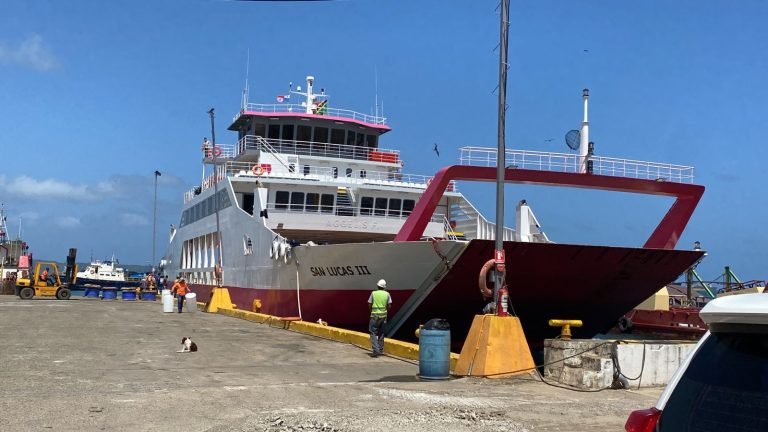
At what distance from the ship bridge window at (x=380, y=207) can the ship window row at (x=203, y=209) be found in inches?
214

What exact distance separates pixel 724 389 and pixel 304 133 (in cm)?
2617

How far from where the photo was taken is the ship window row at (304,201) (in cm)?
2472

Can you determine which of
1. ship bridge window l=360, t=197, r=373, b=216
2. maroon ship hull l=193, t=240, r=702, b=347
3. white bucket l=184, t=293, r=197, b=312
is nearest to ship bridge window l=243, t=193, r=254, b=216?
white bucket l=184, t=293, r=197, b=312

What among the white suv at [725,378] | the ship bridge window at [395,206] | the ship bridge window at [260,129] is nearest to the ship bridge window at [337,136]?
the ship bridge window at [260,129]

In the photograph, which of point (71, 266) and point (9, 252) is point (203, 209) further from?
point (9, 252)

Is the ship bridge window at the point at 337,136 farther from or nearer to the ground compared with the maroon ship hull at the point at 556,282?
farther from the ground

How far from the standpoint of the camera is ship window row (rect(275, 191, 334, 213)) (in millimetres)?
24719

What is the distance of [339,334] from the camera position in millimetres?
16578

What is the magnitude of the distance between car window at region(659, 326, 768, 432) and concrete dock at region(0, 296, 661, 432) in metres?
4.45

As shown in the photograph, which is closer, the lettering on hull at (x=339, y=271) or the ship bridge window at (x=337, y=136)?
the lettering on hull at (x=339, y=271)

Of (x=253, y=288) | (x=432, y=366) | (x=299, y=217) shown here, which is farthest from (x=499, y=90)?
(x=253, y=288)

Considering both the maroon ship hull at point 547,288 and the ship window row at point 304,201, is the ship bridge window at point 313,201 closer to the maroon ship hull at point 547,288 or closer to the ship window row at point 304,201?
the ship window row at point 304,201

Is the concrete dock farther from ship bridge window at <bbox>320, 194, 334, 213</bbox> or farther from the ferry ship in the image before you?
ship bridge window at <bbox>320, 194, 334, 213</bbox>

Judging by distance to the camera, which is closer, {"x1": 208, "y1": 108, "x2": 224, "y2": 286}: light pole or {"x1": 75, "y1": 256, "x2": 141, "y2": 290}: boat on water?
{"x1": 208, "y1": 108, "x2": 224, "y2": 286}: light pole
